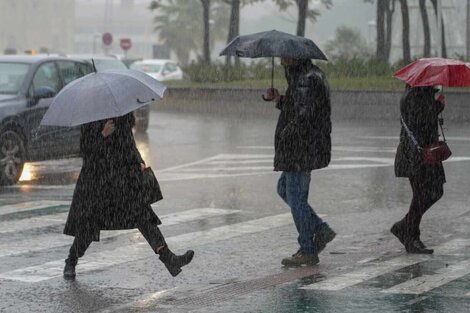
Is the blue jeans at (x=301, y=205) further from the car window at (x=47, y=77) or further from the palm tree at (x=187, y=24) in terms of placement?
the palm tree at (x=187, y=24)

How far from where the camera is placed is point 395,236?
36.6 ft

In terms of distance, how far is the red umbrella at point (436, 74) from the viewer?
33.7 ft

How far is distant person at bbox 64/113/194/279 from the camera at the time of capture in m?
9.20

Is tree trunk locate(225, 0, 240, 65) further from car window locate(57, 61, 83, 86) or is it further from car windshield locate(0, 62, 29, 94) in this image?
car windshield locate(0, 62, 29, 94)

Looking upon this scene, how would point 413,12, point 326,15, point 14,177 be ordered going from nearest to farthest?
point 14,177 → point 413,12 → point 326,15

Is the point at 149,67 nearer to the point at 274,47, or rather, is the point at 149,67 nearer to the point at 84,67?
the point at 84,67

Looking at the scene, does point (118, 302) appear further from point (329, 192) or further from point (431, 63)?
point (329, 192)

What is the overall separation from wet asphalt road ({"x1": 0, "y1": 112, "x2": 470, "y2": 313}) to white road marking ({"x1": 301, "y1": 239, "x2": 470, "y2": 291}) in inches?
0.4

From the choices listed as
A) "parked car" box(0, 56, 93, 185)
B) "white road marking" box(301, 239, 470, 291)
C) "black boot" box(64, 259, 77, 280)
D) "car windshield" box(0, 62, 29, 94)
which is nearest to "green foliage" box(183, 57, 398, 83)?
"parked car" box(0, 56, 93, 185)

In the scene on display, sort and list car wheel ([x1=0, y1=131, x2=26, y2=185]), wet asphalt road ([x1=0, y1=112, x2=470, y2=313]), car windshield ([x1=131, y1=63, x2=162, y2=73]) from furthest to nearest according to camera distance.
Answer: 1. car windshield ([x1=131, y1=63, x2=162, y2=73])
2. car wheel ([x1=0, y1=131, x2=26, y2=185])
3. wet asphalt road ([x1=0, y1=112, x2=470, y2=313])

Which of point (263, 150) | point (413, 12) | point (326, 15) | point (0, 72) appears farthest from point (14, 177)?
point (326, 15)

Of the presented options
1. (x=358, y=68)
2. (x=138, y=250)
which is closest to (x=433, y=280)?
(x=138, y=250)

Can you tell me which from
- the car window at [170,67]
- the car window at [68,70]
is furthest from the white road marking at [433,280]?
the car window at [170,67]

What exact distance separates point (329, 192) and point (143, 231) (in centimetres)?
600
